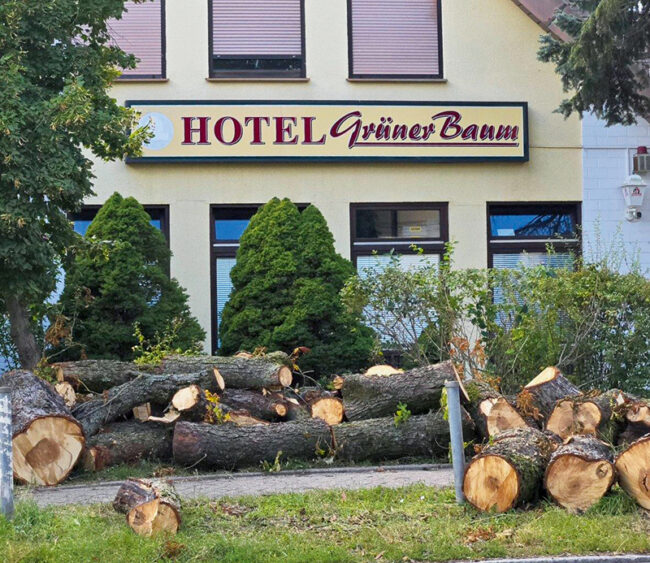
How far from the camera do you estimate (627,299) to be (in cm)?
1246

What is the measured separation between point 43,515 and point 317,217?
8.69m

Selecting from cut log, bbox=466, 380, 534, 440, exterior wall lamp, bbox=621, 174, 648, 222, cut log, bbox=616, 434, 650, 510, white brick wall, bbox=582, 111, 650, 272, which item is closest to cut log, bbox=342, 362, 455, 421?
cut log, bbox=466, 380, 534, 440

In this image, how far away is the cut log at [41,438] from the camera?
9.16 metres

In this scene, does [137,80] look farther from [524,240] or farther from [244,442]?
[244,442]

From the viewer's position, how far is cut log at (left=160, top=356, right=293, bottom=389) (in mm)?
11406

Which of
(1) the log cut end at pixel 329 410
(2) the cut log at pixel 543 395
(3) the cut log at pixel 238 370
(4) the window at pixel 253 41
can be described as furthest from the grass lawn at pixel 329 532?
(4) the window at pixel 253 41

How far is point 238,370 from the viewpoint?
11500mm

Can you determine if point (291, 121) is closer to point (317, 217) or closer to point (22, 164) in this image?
point (317, 217)

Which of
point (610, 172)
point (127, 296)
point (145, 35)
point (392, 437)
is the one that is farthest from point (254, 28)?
point (392, 437)

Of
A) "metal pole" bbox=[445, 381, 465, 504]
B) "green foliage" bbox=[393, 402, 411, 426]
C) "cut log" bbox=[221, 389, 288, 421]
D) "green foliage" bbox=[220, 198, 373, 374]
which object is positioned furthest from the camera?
"green foliage" bbox=[220, 198, 373, 374]

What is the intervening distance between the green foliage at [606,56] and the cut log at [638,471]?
280 inches

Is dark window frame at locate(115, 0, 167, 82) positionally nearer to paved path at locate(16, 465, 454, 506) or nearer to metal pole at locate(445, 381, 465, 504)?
paved path at locate(16, 465, 454, 506)

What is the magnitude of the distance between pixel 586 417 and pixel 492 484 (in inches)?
99.5

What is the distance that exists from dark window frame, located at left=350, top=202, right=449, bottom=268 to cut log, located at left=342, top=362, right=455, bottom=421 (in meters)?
5.98
